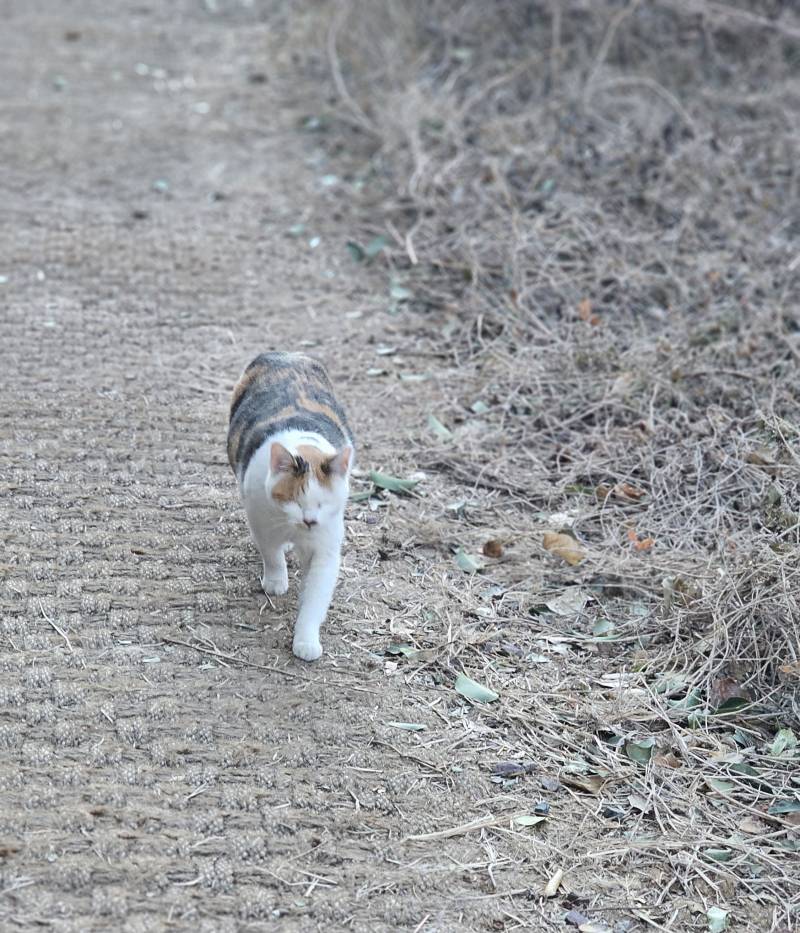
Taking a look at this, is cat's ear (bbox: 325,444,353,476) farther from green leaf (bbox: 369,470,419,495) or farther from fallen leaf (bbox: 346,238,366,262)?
fallen leaf (bbox: 346,238,366,262)

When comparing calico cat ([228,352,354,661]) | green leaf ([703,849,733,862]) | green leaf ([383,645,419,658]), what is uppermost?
calico cat ([228,352,354,661])

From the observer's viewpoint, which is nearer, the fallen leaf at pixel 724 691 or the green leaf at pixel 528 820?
the green leaf at pixel 528 820

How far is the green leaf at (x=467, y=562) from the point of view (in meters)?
4.12

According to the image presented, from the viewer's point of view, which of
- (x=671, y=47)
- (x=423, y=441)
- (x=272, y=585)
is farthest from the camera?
(x=671, y=47)

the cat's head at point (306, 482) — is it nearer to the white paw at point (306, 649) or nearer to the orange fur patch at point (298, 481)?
the orange fur patch at point (298, 481)

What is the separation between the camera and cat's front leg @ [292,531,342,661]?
11.5 ft

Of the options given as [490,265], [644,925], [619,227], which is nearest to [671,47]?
[619,227]

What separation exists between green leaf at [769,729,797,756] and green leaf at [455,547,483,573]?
3.73 feet

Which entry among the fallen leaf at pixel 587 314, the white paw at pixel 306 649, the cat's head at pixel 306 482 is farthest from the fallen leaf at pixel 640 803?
the fallen leaf at pixel 587 314

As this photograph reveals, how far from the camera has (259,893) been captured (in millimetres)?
2785

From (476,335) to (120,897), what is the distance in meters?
3.46

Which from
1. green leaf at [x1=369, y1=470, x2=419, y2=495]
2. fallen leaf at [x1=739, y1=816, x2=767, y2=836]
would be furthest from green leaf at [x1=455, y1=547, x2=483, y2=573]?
fallen leaf at [x1=739, y1=816, x2=767, y2=836]

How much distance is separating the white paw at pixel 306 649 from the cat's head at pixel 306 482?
0.41 m

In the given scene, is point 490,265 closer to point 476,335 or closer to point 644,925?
point 476,335
